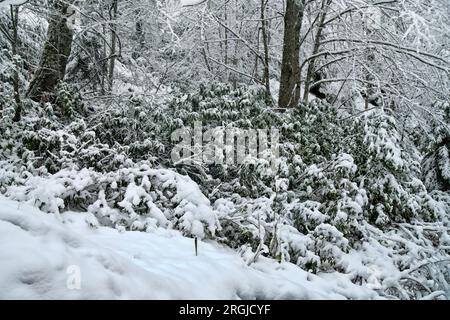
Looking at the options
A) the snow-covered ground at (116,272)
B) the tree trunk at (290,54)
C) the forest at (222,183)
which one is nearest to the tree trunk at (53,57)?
the forest at (222,183)

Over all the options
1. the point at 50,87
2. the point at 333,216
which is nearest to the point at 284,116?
the point at 333,216

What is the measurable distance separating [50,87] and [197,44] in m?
3.69

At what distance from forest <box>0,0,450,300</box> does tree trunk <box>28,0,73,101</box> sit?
1.1 inches

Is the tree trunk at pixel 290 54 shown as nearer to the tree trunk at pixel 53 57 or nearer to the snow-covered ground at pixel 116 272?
the tree trunk at pixel 53 57

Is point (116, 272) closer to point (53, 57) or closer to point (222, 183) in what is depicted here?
point (222, 183)

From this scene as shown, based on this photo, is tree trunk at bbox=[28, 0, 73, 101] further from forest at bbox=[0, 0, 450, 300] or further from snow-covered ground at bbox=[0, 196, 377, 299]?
snow-covered ground at bbox=[0, 196, 377, 299]

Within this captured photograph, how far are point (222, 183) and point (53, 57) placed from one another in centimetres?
419

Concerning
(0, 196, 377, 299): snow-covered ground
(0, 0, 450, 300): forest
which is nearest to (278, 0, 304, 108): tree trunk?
(0, 0, 450, 300): forest

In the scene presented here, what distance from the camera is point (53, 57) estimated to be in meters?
6.97

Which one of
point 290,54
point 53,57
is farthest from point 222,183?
point 53,57

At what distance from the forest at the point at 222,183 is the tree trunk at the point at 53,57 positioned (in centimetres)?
3

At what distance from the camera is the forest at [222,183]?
7.89ft

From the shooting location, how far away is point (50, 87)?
274 inches

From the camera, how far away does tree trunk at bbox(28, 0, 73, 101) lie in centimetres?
685
